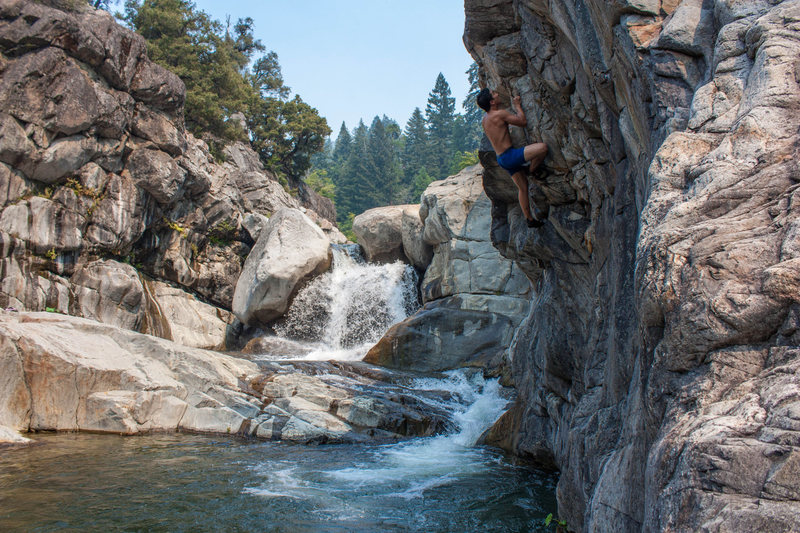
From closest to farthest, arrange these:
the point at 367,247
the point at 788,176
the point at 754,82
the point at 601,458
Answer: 1. the point at 788,176
2. the point at 754,82
3. the point at 601,458
4. the point at 367,247

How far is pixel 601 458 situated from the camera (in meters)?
5.06

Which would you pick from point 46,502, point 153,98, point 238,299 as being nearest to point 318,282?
point 238,299

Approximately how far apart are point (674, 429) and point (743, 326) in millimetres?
625

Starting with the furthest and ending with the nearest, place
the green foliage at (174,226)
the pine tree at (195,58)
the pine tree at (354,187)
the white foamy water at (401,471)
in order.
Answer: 1. the pine tree at (354,187)
2. the pine tree at (195,58)
3. the green foliage at (174,226)
4. the white foamy water at (401,471)

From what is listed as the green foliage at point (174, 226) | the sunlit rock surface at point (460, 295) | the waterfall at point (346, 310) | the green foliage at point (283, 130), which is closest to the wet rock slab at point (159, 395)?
the sunlit rock surface at point (460, 295)

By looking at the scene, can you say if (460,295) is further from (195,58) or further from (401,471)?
(195,58)

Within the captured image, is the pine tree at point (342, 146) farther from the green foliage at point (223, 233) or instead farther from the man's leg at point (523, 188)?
the man's leg at point (523, 188)

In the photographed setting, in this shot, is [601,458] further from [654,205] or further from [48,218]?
[48,218]

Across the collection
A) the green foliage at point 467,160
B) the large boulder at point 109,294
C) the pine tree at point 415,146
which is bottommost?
the large boulder at point 109,294

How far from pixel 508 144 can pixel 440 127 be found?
59316 mm

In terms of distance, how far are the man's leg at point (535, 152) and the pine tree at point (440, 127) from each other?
52356mm

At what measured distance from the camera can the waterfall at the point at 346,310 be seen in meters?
20.6

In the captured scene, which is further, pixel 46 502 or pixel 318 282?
pixel 318 282

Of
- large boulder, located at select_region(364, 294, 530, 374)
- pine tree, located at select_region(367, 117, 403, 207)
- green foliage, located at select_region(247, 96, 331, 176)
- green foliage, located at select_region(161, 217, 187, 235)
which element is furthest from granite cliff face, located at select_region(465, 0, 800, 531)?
pine tree, located at select_region(367, 117, 403, 207)
